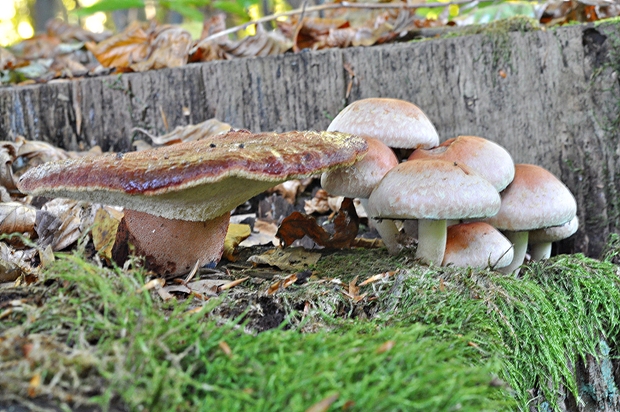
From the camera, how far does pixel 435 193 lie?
229 centimetres

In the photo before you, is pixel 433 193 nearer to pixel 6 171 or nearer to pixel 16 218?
pixel 16 218

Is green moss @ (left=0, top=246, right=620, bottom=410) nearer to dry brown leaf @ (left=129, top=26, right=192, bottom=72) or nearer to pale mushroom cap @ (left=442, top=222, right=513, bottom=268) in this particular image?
pale mushroom cap @ (left=442, top=222, right=513, bottom=268)

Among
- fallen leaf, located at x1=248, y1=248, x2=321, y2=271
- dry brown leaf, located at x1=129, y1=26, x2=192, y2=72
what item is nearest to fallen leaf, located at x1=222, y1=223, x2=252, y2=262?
fallen leaf, located at x1=248, y1=248, x2=321, y2=271

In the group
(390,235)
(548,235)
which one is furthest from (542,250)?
(390,235)

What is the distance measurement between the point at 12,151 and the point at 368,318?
3338mm

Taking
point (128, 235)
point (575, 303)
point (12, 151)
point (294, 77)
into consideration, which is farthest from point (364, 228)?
point (12, 151)

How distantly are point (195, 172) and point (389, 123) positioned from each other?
1389mm

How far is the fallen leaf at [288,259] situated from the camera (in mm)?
2727

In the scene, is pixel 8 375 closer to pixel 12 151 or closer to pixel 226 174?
pixel 226 174

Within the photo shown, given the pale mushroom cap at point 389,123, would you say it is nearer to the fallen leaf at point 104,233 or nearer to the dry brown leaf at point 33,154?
the fallen leaf at point 104,233

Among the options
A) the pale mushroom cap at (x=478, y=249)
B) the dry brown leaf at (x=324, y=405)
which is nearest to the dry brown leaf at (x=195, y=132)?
the pale mushroom cap at (x=478, y=249)

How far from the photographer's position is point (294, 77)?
167 inches

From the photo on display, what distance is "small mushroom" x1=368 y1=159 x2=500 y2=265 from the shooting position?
90.0 inches

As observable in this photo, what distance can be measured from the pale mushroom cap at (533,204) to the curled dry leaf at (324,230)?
0.81 m
